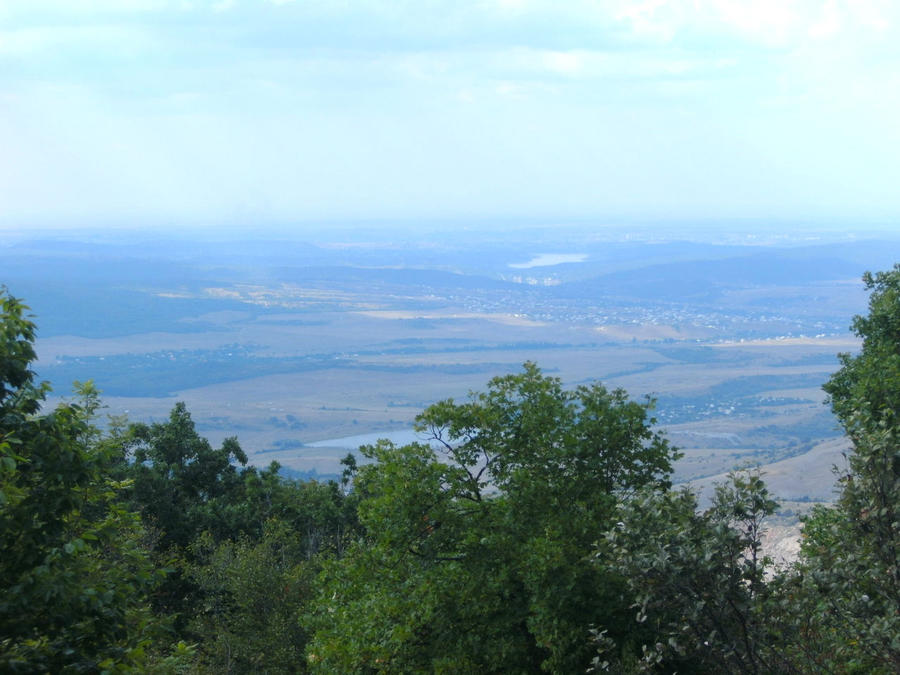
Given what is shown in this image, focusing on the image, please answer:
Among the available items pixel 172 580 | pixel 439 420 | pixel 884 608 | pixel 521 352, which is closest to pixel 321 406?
pixel 521 352

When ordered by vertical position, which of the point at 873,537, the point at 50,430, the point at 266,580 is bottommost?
the point at 266,580

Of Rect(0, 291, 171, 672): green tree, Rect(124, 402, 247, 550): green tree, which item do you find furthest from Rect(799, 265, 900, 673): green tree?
Rect(124, 402, 247, 550): green tree

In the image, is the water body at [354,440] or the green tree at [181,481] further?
the water body at [354,440]

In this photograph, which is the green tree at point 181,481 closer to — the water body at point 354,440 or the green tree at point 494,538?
the green tree at point 494,538

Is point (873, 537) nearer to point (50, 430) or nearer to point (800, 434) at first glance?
point (50, 430)

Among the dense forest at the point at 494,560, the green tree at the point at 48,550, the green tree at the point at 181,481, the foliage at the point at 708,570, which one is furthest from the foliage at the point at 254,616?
the foliage at the point at 708,570

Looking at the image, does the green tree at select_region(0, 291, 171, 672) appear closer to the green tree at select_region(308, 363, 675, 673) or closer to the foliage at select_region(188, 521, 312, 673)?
the green tree at select_region(308, 363, 675, 673)

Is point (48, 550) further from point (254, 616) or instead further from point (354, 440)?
point (354, 440)
